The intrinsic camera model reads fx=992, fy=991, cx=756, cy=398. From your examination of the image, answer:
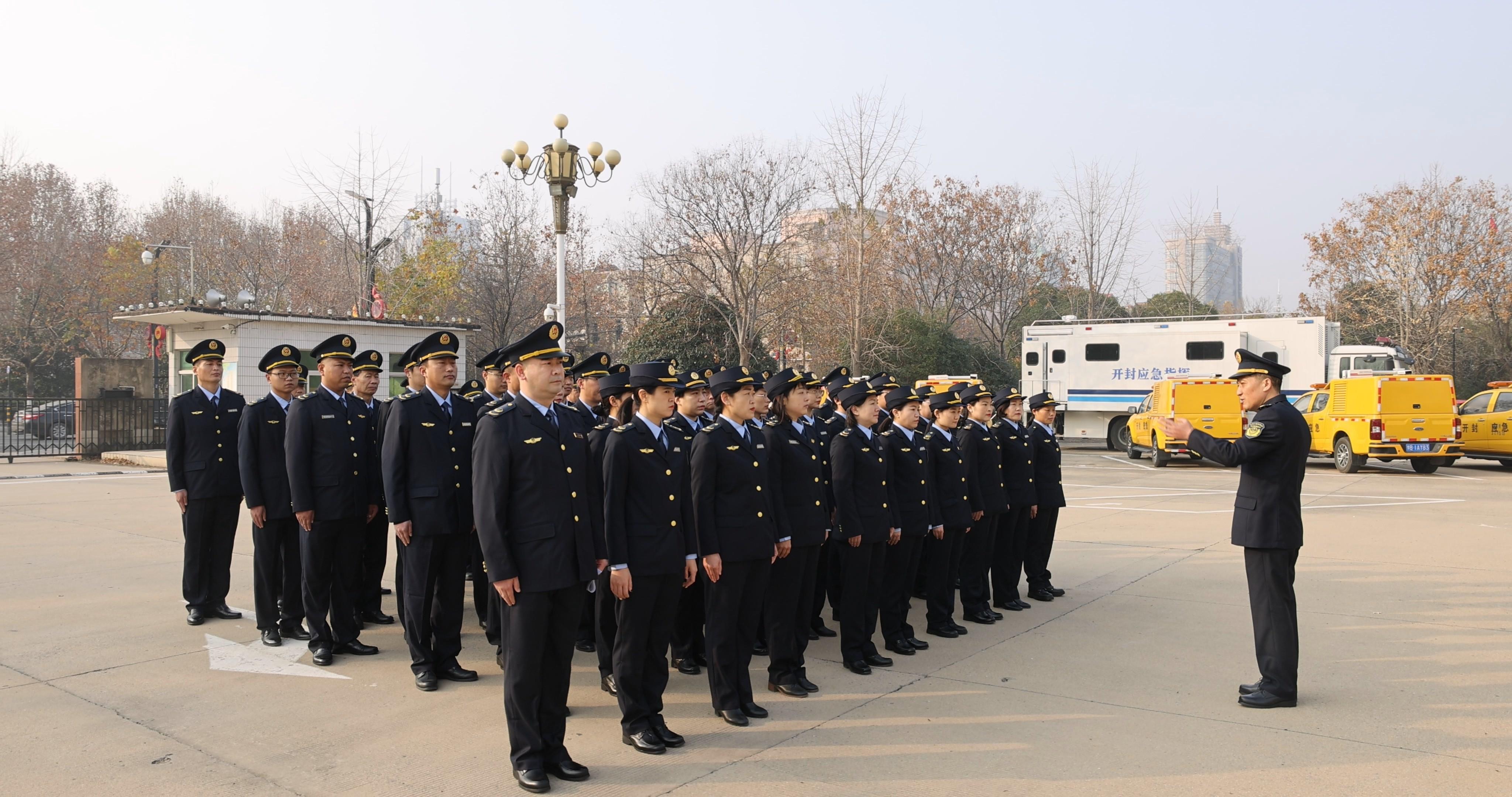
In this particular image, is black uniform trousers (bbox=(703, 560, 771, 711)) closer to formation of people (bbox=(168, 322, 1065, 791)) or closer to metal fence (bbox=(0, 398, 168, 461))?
formation of people (bbox=(168, 322, 1065, 791))

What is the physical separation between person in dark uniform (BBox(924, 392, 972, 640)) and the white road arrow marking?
4.16 meters

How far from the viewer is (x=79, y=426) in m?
24.1

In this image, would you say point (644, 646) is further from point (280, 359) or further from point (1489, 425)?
point (1489, 425)

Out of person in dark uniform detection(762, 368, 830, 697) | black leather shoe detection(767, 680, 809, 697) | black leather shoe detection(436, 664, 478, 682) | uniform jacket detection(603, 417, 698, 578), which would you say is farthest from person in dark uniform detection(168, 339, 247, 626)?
black leather shoe detection(767, 680, 809, 697)

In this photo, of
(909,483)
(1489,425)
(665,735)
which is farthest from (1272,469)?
(1489,425)

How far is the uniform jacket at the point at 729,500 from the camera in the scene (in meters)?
5.43

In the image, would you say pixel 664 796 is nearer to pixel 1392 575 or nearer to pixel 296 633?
pixel 296 633

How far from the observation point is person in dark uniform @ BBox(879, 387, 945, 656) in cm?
695

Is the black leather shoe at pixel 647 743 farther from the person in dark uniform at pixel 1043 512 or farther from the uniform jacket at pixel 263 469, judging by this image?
the person in dark uniform at pixel 1043 512

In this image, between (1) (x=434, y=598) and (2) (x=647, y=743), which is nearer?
(2) (x=647, y=743)

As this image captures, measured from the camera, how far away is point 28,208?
4291 cm

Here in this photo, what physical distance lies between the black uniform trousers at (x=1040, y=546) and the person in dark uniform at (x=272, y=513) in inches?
237

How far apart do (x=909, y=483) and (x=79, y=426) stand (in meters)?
24.5

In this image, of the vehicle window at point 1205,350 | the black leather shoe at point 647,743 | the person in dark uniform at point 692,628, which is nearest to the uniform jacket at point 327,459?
the person in dark uniform at point 692,628
